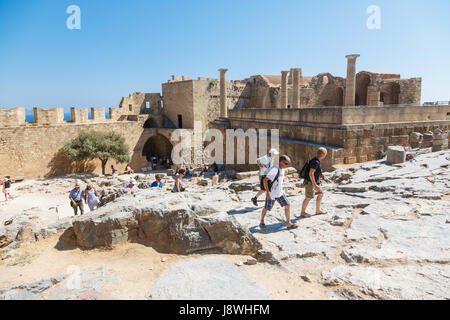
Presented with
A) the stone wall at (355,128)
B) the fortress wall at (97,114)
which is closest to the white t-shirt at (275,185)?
the stone wall at (355,128)

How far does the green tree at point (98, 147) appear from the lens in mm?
20438

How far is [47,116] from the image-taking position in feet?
68.8

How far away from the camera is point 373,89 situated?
2264 cm

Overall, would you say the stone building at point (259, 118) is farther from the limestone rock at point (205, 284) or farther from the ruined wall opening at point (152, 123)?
the limestone rock at point (205, 284)

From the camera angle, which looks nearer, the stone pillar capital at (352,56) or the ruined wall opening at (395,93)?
the stone pillar capital at (352,56)

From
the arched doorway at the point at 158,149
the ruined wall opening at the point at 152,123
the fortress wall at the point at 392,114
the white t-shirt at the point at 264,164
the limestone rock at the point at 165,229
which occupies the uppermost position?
the fortress wall at the point at 392,114

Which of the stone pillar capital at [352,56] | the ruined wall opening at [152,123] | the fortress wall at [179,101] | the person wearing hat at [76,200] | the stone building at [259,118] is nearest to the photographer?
the person wearing hat at [76,200]

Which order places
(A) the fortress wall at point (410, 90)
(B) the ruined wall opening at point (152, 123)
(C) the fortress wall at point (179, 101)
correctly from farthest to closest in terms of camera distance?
(B) the ruined wall opening at point (152, 123) < (C) the fortress wall at point (179, 101) < (A) the fortress wall at point (410, 90)

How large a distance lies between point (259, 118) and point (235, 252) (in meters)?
11.0

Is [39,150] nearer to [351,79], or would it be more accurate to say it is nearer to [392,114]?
[351,79]

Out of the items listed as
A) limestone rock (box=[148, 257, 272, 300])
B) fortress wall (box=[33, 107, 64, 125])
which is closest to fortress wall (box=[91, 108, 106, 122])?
fortress wall (box=[33, 107, 64, 125])

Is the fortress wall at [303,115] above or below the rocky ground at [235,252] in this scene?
above

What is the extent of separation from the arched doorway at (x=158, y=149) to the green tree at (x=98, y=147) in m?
4.98
